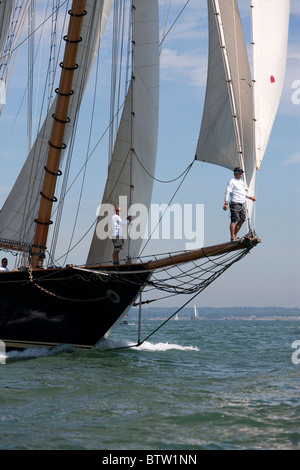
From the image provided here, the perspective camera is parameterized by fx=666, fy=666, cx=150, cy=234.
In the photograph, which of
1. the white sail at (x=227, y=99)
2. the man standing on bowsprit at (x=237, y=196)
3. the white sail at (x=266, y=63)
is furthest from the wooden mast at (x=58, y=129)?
the man standing on bowsprit at (x=237, y=196)

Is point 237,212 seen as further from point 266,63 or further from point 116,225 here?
point 116,225

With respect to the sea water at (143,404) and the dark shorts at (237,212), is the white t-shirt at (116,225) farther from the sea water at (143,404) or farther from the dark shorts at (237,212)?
the dark shorts at (237,212)

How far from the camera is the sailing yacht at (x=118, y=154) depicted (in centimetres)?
1617

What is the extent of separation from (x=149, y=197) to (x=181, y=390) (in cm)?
880

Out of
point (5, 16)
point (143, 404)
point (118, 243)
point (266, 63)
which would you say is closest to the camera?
point (143, 404)

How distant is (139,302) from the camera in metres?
20.5

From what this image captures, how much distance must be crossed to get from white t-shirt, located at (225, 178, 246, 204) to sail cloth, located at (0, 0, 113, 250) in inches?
350

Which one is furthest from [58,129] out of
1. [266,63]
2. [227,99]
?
[266,63]

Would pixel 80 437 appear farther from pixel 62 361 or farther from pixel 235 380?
pixel 62 361

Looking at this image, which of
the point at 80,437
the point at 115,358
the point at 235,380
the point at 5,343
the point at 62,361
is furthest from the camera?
the point at 5,343

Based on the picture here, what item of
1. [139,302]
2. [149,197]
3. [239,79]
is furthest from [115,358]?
[239,79]

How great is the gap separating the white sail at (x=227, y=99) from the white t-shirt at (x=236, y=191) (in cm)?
34

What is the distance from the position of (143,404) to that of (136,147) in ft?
35.2

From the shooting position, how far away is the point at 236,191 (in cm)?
Result: 1559
